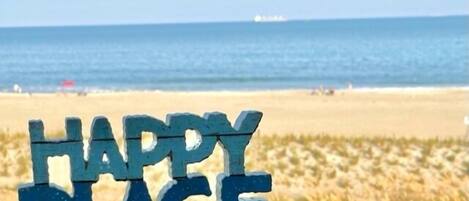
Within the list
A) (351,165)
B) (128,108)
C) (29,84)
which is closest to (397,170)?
(351,165)

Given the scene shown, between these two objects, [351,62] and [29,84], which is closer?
[29,84]

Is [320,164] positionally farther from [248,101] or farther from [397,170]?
[248,101]

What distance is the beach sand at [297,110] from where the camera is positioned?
2741 cm

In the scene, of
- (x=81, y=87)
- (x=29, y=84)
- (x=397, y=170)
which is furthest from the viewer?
(x=29, y=84)

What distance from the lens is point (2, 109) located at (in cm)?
3488

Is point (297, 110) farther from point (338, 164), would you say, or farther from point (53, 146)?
point (53, 146)

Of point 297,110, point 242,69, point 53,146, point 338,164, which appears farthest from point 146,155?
point 242,69

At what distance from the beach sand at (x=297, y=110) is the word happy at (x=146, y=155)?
16.4 m

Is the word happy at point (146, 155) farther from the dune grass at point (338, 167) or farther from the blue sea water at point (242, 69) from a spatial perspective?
the blue sea water at point (242, 69)

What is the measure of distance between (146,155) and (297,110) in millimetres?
26168

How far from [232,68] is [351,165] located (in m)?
58.2

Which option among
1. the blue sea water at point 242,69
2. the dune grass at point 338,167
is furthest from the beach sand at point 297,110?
the blue sea water at point 242,69

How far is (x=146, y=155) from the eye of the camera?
24.7ft

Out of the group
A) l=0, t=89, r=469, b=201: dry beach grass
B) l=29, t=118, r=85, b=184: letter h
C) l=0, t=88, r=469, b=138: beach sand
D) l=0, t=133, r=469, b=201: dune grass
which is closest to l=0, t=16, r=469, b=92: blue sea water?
l=0, t=88, r=469, b=138: beach sand
